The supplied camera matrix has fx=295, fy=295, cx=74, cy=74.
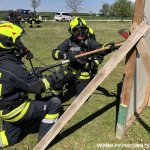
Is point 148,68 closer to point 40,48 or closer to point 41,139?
point 41,139

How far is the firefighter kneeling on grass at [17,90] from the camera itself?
476cm

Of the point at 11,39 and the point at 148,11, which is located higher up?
the point at 148,11

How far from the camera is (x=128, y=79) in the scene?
504cm

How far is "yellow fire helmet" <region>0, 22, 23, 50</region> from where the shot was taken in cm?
470

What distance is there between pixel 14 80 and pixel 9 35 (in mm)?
727

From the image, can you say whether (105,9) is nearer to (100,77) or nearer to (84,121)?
(84,121)

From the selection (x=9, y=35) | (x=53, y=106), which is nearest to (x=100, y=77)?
(x=53, y=106)

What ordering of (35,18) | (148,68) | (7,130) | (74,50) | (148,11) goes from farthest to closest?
1. (35,18)
2. (74,50)
3. (7,130)
4. (148,11)
5. (148,68)

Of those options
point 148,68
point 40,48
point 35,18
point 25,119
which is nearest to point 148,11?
point 148,68

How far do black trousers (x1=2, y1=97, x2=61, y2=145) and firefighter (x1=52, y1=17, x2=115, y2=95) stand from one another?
1.70 metres

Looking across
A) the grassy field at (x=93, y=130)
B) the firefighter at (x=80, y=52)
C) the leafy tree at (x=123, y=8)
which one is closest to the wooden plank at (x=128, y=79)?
the grassy field at (x=93, y=130)

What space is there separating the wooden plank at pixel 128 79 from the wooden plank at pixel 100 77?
212mm

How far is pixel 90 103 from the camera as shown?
7430 mm

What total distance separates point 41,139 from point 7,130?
0.72 meters
